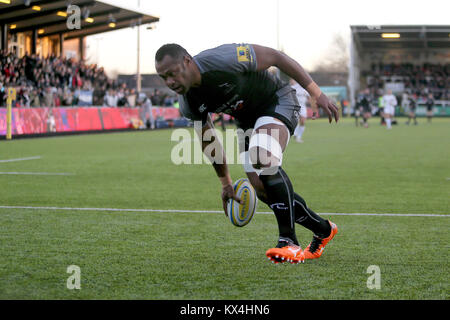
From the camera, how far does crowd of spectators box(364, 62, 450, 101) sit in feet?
235

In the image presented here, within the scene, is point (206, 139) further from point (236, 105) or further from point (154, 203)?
point (154, 203)

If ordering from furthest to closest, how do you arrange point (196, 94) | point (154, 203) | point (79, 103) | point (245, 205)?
point (79, 103), point (154, 203), point (245, 205), point (196, 94)

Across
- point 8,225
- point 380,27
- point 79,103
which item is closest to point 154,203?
point 8,225

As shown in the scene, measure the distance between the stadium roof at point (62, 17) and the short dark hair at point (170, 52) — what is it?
32681 millimetres

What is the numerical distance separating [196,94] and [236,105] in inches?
13.9

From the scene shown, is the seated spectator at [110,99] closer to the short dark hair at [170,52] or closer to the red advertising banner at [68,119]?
the red advertising banner at [68,119]

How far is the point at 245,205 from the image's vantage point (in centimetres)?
532

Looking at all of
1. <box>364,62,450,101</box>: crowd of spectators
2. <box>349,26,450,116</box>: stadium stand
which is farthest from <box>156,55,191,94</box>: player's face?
<box>364,62,450,101</box>: crowd of spectators

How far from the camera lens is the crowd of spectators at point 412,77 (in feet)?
235

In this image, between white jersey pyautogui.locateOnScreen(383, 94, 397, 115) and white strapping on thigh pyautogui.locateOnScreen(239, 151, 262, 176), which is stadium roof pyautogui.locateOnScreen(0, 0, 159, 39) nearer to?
white jersey pyautogui.locateOnScreen(383, 94, 397, 115)

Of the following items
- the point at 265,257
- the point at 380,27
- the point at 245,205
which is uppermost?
the point at 380,27

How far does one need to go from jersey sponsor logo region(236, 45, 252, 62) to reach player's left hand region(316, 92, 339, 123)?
0.58m

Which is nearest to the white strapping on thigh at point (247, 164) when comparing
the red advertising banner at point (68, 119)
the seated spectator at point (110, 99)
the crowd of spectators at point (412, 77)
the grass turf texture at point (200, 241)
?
the grass turf texture at point (200, 241)

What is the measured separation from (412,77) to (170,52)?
232 feet
